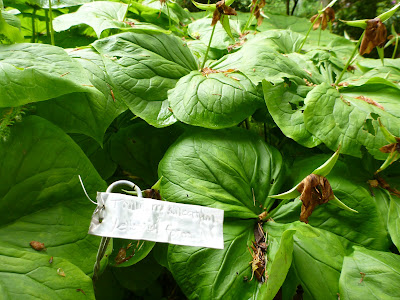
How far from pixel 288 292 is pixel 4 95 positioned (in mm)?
753

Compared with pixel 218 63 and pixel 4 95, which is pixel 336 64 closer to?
pixel 218 63

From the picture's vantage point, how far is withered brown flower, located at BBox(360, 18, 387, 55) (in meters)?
0.82

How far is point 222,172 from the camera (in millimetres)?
819

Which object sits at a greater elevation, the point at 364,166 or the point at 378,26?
the point at 378,26

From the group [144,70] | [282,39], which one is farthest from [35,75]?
[282,39]

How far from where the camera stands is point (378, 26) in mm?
822

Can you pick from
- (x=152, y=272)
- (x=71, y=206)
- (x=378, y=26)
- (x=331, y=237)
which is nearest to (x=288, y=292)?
(x=331, y=237)

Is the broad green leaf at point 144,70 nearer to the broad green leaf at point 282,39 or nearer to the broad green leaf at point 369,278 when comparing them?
the broad green leaf at point 282,39

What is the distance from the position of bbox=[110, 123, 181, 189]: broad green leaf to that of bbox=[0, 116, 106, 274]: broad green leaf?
0.26 meters

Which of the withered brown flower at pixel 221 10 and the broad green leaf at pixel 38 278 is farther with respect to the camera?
the withered brown flower at pixel 221 10

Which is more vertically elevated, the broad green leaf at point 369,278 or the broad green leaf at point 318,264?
the broad green leaf at point 369,278

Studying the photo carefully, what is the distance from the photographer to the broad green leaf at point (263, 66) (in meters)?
0.95

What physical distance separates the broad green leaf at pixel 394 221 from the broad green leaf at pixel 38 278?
74 centimetres

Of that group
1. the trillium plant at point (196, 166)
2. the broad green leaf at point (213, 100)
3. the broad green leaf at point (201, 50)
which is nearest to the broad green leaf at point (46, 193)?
the trillium plant at point (196, 166)
